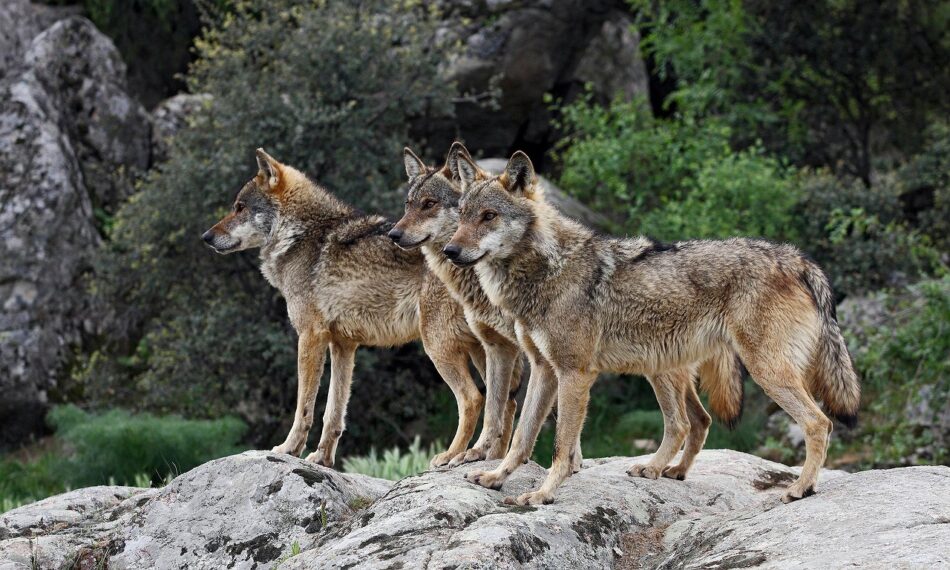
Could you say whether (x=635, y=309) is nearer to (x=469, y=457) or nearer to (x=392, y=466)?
(x=469, y=457)

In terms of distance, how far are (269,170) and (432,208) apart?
1.87 meters

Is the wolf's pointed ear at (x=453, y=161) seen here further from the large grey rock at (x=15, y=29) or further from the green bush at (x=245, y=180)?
the large grey rock at (x=15, y=29)

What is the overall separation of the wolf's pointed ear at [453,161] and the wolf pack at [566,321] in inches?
0.5

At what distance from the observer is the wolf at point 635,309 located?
6719mm

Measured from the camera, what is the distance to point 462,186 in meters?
7.67

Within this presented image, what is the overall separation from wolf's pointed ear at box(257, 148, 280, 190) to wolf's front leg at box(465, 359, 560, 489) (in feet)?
10.0

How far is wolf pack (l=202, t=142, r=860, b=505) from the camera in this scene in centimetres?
677

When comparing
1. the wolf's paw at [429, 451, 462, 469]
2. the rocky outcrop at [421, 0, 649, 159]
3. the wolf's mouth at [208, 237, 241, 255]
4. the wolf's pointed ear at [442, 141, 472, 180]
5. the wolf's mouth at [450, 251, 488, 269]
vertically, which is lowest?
the wolf's paw at [429, 451, 462, 469]

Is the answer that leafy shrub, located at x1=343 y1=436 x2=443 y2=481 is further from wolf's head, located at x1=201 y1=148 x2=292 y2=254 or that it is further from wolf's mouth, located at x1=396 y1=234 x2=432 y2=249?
wolf's mouth, located at x1=396 y1=234 x2=432 y2=249

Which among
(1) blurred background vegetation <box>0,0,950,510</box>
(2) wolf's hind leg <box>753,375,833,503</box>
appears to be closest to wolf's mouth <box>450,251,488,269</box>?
(2) wolf's hind leg <box>753,375,833,503</box>

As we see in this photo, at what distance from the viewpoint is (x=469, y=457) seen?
770cm

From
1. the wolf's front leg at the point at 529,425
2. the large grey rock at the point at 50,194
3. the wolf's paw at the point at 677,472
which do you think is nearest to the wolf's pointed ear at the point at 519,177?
the wolf's front leg at the point at 529,425

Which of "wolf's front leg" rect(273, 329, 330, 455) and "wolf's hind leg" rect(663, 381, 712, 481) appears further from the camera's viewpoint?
"wolf's front leg" rect(273, 329, 330, 455)

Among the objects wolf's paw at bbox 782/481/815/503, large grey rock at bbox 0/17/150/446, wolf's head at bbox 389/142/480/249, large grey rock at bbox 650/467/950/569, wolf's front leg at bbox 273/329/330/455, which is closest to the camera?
large grey rock at bbox 650/467/950/569
